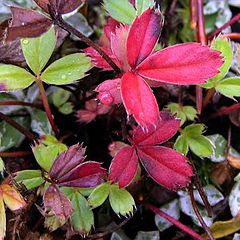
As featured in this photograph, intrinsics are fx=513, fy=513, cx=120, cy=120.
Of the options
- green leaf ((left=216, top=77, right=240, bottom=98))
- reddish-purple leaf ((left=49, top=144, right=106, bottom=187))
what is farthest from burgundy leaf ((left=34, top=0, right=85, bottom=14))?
green leaf ((left=216, top=77, right=240, bottom=98))

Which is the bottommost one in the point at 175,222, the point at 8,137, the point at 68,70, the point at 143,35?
the point at 175,222

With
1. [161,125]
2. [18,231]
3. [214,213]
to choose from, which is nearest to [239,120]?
[214,213]

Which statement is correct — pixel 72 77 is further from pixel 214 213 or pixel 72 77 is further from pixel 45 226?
pixel 214 213

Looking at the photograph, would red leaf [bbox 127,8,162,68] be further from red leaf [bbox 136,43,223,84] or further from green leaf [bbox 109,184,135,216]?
green leaf [bbox 109,184,135,216]

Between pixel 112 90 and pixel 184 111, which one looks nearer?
pixel 112 90

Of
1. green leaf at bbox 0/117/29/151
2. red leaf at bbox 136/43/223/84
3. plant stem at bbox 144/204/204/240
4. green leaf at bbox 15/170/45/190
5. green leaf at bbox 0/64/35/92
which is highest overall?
red leaf at bbox 136/43/223/84

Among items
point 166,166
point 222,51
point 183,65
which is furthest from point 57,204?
point 222,51

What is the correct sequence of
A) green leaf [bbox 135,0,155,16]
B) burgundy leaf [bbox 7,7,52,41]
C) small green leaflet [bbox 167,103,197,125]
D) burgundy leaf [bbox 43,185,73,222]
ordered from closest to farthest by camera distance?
burgundy leaf [bbox 7,7,52,41]
burgundy leaf [bbox 43,185,73,222]
green leaf [bbox 135,0,155,16]
small green leaflet [bbox 167,103,197,125]

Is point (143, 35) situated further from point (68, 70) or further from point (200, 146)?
point (200, 146)
